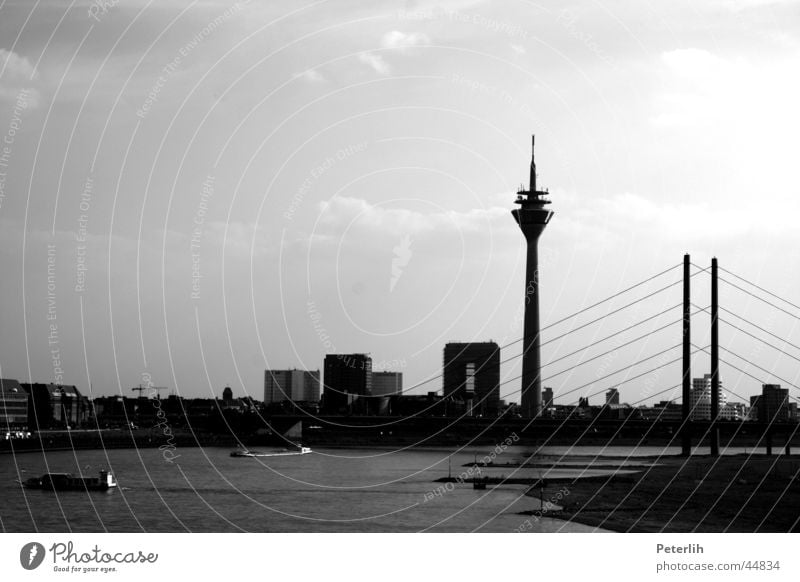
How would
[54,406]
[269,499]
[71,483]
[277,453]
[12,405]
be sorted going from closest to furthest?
[269,499]
[71,483]
[277,453]
[12,405]
[54,406]

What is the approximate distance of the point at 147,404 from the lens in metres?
163

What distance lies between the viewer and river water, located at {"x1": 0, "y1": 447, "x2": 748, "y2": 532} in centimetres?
3612

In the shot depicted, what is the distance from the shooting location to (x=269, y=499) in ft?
148

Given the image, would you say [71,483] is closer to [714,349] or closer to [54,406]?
[714,349]

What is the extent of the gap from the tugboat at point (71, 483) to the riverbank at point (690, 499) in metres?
18.2

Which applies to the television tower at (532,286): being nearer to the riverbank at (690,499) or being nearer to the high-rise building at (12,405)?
the high-rise building at (12,405)

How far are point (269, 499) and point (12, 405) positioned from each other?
6420 cm

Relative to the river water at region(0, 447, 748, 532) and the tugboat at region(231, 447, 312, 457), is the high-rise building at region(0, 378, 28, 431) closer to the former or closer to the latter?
the tugboat at region(231, 447, 312, 457)

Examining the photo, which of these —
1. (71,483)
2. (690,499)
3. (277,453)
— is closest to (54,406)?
(277,453)

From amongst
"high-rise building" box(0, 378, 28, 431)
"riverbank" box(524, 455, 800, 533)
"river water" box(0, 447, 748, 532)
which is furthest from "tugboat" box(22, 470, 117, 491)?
"high-rise building" box(0, 378, 28, 431)

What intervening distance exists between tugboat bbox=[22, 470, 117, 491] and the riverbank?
18.2 meters

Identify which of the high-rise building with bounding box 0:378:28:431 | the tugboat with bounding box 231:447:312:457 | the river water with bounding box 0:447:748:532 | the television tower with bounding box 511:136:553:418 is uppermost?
the television tower with bounding box 511:136:553:418
